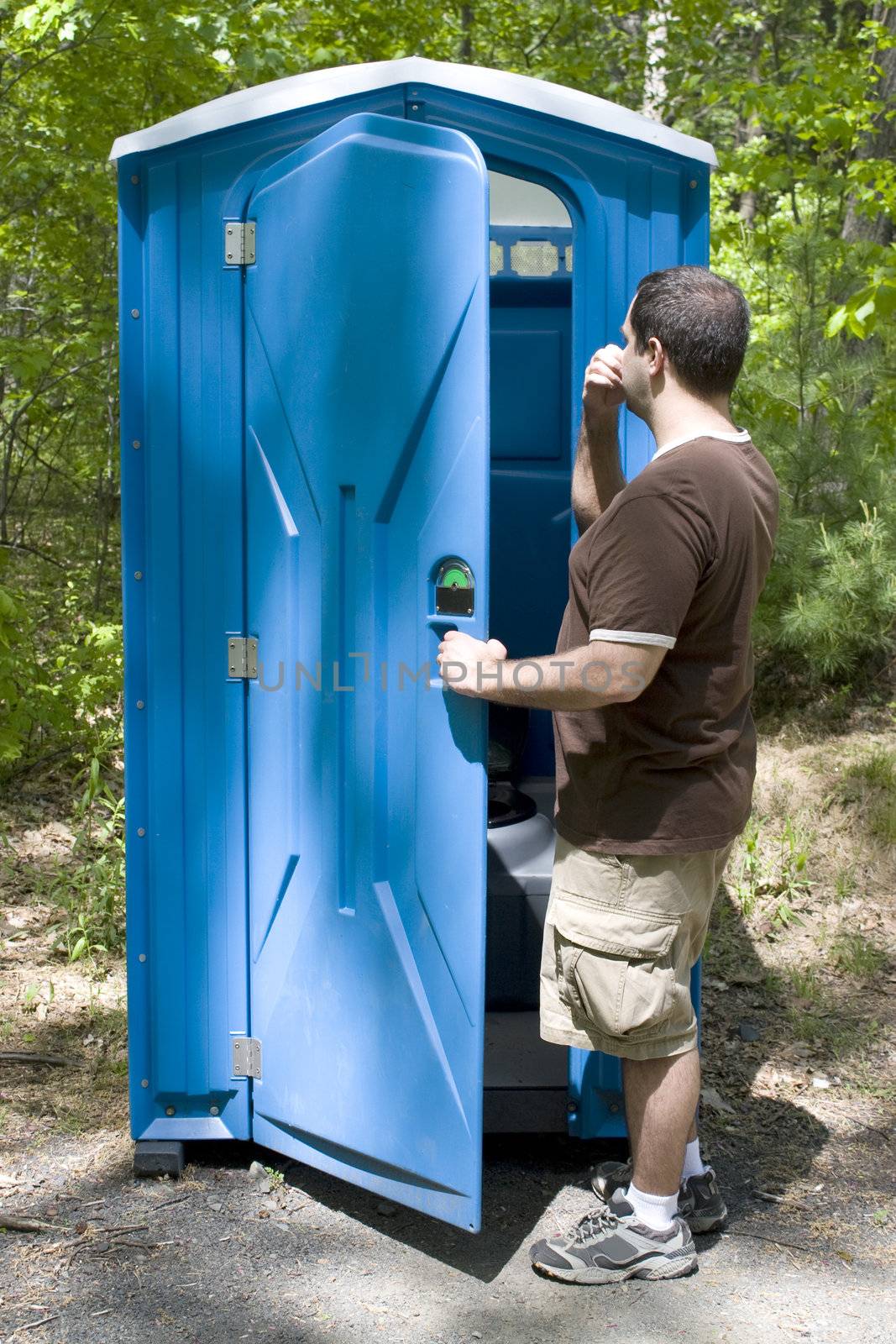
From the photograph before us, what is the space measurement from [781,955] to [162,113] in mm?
5395

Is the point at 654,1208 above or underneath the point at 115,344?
underneath

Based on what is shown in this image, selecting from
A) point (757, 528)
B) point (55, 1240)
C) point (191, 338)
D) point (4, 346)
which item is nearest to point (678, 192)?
point (757, 528)

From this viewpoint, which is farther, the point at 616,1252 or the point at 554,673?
the point at 616,1252

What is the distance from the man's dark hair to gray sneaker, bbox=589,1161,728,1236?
5.69ft

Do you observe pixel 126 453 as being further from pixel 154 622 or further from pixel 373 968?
pixel 373 968

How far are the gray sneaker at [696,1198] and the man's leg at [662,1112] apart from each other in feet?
0.75

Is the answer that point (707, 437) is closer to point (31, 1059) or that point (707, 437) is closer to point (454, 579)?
point (454, 579)

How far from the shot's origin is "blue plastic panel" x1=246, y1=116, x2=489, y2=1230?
2.34m

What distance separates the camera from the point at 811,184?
6.53m

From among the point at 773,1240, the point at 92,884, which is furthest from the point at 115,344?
the point at 773,1240

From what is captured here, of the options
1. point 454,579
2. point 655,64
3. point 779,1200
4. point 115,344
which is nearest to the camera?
point 454,579

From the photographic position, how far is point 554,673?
220 centimetres

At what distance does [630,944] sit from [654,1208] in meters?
0.61

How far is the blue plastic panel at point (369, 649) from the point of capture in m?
2.34
